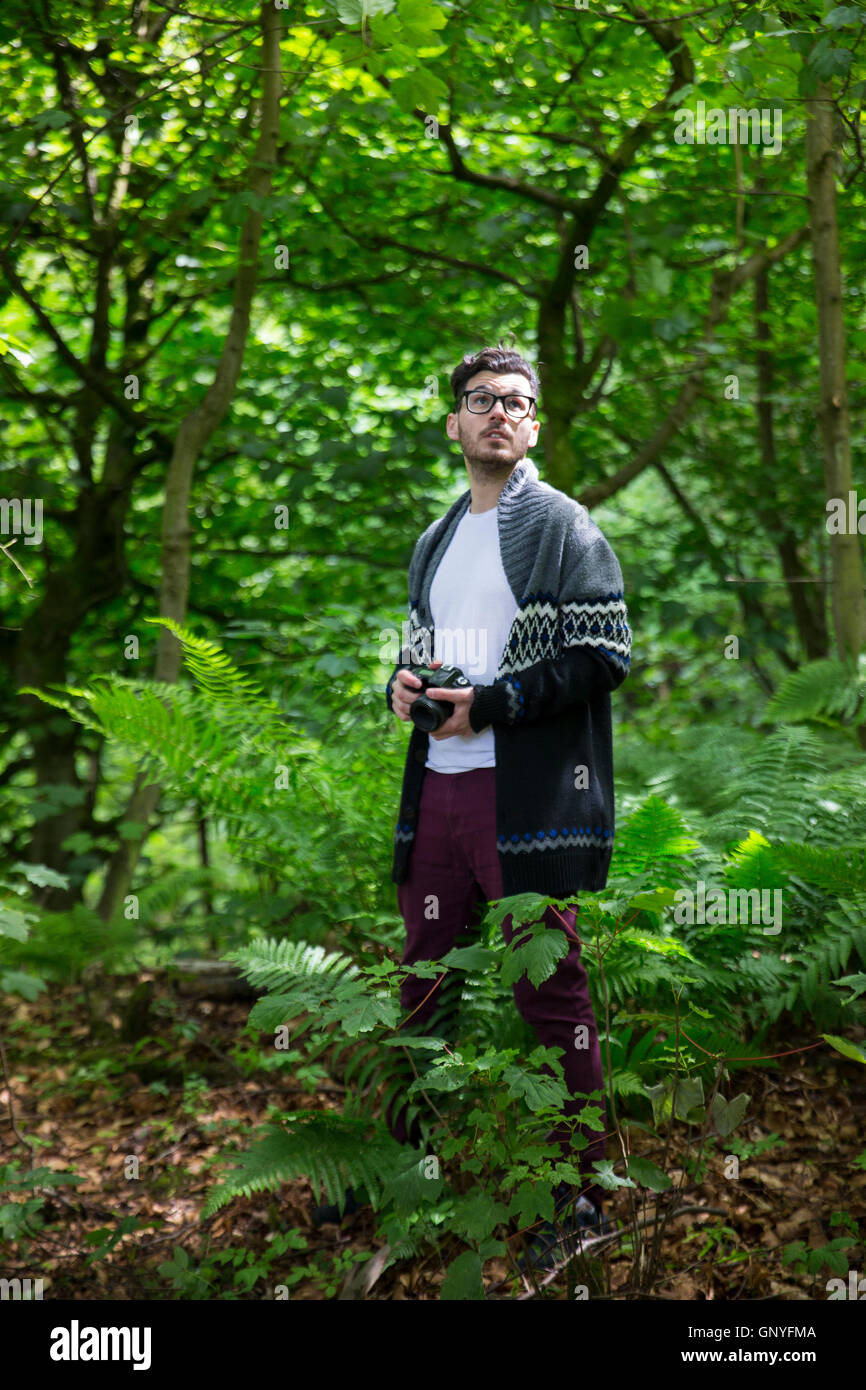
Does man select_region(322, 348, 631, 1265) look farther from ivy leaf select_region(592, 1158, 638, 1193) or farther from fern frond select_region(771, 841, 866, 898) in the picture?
fern frond select_region(771, 841, 866, 898)

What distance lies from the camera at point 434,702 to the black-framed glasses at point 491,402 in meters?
0.63

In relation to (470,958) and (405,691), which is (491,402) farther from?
(470,958)

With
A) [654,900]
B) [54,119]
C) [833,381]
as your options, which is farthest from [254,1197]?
[833,381]

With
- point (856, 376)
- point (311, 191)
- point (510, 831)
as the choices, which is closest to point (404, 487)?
point (311, 191)

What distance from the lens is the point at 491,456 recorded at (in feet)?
8.52

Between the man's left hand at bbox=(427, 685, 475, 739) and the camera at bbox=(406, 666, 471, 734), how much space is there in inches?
0.5

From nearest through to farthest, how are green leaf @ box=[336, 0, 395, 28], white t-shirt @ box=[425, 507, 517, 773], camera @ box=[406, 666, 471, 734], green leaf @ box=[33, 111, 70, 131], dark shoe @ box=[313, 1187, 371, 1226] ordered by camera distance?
green leaf @ box=[336, 0, 395, 28] → camera @ box=[406, 666, 471, 734] → white t-shirt @ box=[425, 507, 517, 773] → dark shoe @ box=[313, 1187, 371, 1226] → green leaf @ box=[33, 111, 70, 131]

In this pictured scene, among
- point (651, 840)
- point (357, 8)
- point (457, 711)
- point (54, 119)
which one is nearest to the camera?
point (357, 8)

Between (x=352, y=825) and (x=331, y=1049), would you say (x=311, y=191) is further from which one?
(x=331, y=1049)

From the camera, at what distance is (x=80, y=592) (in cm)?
573

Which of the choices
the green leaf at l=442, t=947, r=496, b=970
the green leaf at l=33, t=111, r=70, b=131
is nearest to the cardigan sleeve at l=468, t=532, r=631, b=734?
the green leaf at l=442, t=947, r=496, b=970

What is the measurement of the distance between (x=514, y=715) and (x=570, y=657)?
180 mm

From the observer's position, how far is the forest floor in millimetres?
2492

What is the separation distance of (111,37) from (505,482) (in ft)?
8.72
